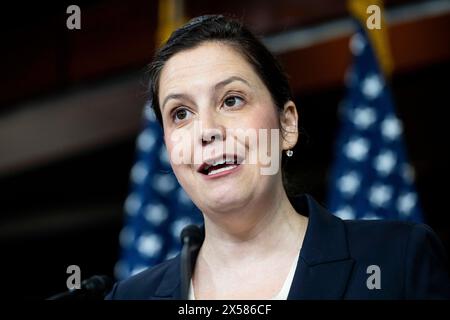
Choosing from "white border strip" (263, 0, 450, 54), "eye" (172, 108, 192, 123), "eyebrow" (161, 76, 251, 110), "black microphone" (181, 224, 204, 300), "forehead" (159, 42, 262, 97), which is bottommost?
"black microphone" (181, 224, 204, 300)

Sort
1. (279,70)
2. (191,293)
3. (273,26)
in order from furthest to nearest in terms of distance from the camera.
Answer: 1. (273,26)
2. (279,70)
3. (191,293)

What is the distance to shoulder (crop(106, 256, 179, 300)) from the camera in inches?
63.8

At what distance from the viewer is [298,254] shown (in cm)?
151

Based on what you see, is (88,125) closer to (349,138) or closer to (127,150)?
(127,150)

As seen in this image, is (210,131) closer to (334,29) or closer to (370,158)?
(370,158)

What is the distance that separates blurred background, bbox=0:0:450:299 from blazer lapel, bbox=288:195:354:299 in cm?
237

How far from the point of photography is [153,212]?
346cm

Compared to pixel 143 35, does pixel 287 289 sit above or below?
below

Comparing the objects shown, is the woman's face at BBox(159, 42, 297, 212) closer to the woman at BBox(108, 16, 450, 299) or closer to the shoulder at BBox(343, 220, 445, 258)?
the woman at BBox(108, 16, 450, 299)

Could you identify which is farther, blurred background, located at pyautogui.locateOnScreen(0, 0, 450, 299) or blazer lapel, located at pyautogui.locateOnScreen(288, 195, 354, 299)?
blurred background, located at pyautogui.locateOnScreen(0, 0, 450, 299)

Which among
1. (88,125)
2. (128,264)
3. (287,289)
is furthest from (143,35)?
(287,289)

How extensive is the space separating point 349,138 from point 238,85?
Answer: 6.25ft

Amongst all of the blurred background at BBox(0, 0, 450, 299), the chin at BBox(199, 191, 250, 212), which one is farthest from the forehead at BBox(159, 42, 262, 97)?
the blurred background at BBox(0, 0, 450, 299)

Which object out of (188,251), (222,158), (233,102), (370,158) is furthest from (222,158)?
(370,158)
